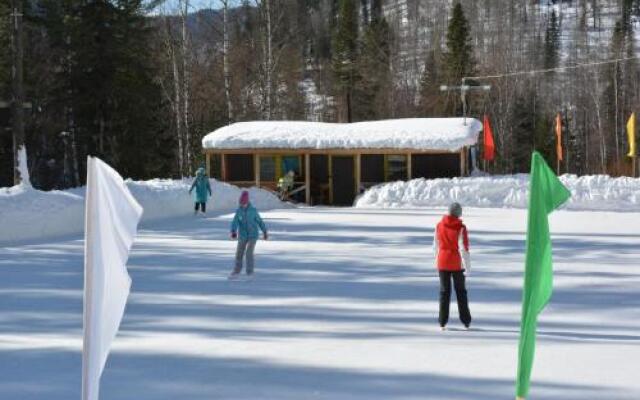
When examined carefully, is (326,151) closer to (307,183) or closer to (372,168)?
(307,183)

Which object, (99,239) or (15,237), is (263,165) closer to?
(15,237)

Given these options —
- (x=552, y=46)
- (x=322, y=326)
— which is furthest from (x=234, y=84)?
(x=552, y=46)

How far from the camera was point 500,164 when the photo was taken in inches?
1959

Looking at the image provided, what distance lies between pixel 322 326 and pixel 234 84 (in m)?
40.5

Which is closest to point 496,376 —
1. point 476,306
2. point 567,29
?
point 476,306

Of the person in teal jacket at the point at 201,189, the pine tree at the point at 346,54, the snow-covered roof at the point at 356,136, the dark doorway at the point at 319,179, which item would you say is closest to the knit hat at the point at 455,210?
the person in teal jacket at the point at 201,189

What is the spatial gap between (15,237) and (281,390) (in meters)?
Answer: 13.0

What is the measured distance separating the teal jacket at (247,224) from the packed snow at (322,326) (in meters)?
0.72

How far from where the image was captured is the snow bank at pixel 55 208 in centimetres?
1788

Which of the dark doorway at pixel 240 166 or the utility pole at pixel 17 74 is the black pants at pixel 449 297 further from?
the dark doorway at pixel 240 166

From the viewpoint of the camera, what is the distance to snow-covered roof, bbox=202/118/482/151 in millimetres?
28922

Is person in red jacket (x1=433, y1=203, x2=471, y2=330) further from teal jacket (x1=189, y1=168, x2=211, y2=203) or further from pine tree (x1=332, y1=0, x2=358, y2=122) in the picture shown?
pine tree (x1=332, y1=0, x2=358, y2=122)

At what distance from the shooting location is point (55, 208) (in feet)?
62.5

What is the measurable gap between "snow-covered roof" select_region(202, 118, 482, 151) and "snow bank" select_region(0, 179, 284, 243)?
5.97m
